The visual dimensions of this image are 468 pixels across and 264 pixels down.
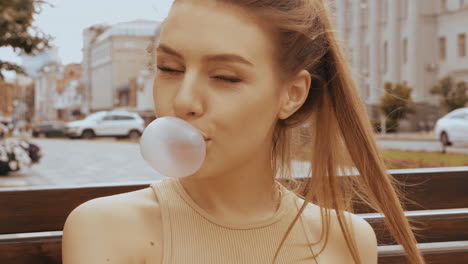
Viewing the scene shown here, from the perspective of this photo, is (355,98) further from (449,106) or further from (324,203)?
(449,106)

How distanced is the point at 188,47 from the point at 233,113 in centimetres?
11

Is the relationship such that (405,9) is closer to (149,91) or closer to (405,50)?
(405,50)

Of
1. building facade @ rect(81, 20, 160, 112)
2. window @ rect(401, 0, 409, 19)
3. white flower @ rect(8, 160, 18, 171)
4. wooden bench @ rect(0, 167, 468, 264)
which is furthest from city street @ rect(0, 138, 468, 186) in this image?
building facade @ rect(81, 20, 160, 112)

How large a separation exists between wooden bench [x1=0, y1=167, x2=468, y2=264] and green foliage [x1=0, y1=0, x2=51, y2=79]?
5.18 m

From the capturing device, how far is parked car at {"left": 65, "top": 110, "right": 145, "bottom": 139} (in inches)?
1108

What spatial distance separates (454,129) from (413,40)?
15839mm

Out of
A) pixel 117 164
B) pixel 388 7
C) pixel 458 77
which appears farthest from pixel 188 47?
pixel 388 7

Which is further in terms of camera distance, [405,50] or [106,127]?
[405,50]

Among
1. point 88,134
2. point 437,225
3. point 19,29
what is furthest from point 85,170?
point 88,134

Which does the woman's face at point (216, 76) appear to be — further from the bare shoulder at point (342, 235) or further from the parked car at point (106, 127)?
the parked car at point (106, 127)

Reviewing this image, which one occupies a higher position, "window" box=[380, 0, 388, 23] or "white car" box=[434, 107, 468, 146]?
"window" box=[380, 0, 388, 23]

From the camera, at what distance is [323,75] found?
1164 mm

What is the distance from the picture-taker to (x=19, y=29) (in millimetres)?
→ 7117

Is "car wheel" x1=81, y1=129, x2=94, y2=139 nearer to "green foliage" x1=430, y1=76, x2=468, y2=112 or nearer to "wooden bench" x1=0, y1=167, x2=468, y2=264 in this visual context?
"green foliage" x1=430, y1=76, x2=468, y2=112
